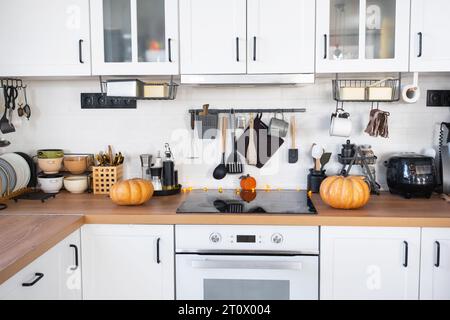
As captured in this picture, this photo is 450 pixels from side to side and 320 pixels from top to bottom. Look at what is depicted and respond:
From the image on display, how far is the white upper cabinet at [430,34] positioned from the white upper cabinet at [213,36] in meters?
0.87

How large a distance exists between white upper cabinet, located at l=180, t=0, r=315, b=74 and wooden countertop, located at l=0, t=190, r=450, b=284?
2.47 ft

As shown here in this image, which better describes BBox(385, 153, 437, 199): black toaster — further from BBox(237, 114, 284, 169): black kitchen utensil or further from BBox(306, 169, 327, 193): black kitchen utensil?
BBox(237, 114, 284, 169): black kitchen utensil

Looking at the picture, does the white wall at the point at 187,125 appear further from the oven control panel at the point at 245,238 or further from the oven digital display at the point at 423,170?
the oven control panel at the point at 245,238

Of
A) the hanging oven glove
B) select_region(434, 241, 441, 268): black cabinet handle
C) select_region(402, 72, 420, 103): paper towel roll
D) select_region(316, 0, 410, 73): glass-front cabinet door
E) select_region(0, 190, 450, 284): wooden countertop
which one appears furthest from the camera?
the hanging oven glove

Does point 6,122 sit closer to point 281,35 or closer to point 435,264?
point 281,35

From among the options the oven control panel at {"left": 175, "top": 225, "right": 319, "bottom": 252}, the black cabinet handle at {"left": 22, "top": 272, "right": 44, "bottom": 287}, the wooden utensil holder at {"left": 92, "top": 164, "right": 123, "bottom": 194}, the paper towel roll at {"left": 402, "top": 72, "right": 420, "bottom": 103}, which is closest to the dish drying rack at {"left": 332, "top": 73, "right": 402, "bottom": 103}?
the paper towel roll at {"left": 402, "top": 72, "right": 420, "bottom": 103}

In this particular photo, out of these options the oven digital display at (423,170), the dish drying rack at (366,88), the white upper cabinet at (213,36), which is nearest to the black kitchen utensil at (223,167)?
the white upper cabinet at (213,36)

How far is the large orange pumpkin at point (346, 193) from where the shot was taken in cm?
223

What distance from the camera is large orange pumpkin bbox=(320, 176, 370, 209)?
2234 mm

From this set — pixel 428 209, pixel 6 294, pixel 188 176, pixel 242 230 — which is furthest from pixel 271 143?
pixel 6 294

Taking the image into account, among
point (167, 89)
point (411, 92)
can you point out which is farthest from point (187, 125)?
point (411, 92)

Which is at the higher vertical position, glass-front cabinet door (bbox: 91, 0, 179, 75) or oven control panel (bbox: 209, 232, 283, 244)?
glass-front cabinet door (bbox: 91, 0, 179, 75)

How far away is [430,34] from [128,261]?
1.89 meters

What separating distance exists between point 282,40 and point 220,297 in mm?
1329
